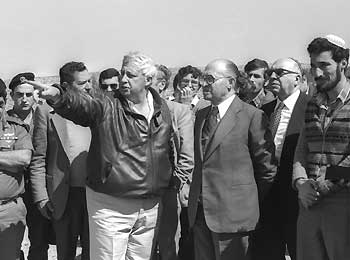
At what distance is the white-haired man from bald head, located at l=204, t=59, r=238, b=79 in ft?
1.46

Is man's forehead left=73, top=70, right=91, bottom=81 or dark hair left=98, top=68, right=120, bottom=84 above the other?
man's forehead left=73, top=70, right=91, bottom=81

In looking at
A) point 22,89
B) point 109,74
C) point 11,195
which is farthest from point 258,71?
point 11,195

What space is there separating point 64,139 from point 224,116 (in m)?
1.44

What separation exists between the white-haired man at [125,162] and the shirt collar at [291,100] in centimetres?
109

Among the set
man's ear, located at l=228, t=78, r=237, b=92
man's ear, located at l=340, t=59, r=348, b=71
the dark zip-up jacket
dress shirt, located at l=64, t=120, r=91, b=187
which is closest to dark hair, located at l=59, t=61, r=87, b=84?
dress shirt, located at l=64, t=120, r=91, b=187

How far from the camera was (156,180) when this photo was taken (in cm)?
454

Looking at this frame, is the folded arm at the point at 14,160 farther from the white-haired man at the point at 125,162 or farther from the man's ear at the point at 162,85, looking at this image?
the man's ear at the point at 162,85

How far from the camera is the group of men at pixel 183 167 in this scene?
405 cm

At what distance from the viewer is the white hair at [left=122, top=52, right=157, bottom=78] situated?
4465mm

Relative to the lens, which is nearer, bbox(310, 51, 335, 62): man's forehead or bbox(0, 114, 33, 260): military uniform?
bbox(310, 51, 335, 62): man's forehead

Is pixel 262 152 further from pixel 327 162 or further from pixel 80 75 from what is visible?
pixel 80 75

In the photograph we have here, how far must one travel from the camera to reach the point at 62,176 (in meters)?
5.20

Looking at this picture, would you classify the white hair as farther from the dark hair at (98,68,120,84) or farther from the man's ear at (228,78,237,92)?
the dark hair at (98,68,120,84)

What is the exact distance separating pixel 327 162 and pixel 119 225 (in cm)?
155
